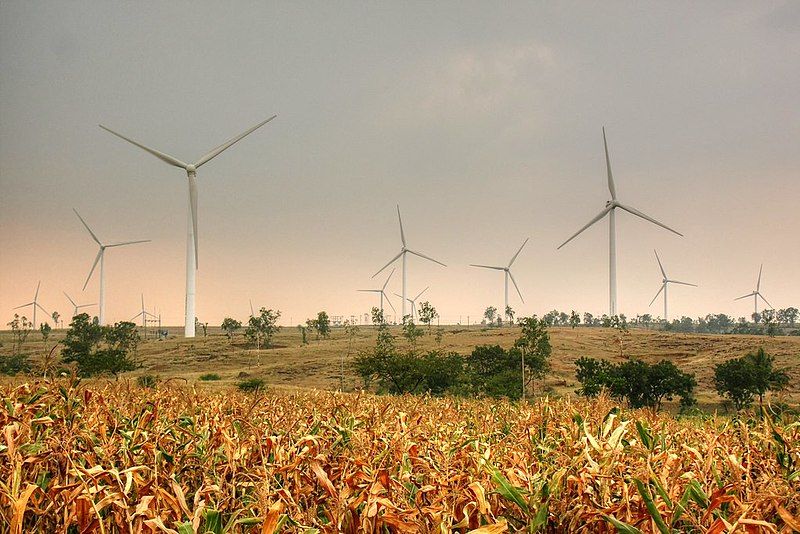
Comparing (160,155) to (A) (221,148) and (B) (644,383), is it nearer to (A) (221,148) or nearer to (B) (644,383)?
(A) (221,148)

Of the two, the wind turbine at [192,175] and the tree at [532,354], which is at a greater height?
the wind turbine at [192,175]

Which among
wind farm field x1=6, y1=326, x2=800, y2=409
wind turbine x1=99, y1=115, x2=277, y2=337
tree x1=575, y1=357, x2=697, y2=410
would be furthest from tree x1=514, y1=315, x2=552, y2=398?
wind turbine x1=99, y1=115, x2=277, y2=337

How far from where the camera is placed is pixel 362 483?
3.85 meters

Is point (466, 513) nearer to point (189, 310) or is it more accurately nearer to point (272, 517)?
point (272, 517)

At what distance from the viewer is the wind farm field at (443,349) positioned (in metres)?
107

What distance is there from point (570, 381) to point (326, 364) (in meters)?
46.8

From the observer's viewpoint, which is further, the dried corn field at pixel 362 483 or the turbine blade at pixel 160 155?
the turbine blade at pixel 160 155

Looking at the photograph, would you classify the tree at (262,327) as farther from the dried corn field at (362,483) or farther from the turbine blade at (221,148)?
the dried corn field at (362,483)

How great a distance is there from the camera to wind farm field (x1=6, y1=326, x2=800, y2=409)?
106625mm

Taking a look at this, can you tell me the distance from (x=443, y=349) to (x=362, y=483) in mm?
111066

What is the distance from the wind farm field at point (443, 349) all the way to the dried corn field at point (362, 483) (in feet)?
292

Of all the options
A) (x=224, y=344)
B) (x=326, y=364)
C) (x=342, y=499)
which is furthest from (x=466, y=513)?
(x=224, y=344)

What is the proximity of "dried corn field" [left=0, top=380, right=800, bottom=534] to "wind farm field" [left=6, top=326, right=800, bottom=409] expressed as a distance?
88876 millimetres

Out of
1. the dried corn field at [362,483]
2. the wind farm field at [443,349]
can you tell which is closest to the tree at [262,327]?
the wind farm field at [443,349]
